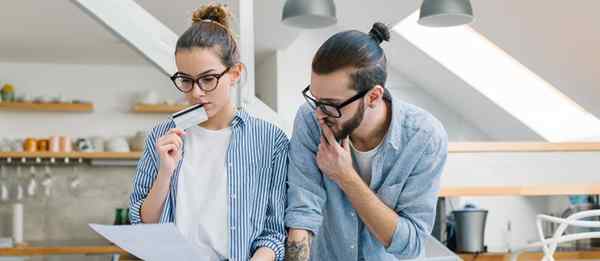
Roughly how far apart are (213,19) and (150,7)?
3586mm

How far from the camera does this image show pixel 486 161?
357cm

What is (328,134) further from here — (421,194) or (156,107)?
(156,107)

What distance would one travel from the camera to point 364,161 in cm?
172

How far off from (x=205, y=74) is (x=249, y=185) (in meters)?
0.24

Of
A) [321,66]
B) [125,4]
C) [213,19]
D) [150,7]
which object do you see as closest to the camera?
[321,66]

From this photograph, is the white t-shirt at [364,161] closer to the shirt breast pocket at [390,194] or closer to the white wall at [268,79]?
the shirt breast pocket at [390,194]

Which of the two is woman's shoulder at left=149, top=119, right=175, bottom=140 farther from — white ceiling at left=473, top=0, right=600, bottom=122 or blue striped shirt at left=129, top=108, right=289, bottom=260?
white ceiling at left=473, top=0, right=600, bottom=122

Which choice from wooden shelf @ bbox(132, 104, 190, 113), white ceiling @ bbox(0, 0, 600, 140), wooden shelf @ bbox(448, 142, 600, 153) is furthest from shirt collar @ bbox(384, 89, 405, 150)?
wooden shelf @ bbox(132, 104, 190, 113)

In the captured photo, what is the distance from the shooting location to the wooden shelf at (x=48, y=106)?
6.84 m

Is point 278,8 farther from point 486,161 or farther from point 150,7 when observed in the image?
point 486,161

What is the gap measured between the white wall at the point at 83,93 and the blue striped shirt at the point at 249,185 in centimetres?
560

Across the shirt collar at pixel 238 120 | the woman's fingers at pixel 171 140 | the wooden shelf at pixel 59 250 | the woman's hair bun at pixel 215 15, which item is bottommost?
the wooden shelf at pixel 59 250

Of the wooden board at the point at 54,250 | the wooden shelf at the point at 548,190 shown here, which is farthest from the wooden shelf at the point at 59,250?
the wooden shelf at the point at 548,190

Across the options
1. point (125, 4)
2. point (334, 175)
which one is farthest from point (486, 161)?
point (334, 175)
